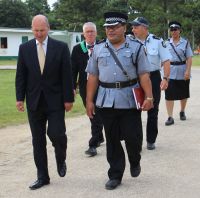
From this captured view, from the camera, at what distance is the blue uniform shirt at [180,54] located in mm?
11166

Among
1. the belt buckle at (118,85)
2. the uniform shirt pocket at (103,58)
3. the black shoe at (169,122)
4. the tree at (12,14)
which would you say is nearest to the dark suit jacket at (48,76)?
the uniform shirt pocket at (103,58)

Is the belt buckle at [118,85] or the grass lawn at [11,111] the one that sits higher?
the belt buckle at [118,85]

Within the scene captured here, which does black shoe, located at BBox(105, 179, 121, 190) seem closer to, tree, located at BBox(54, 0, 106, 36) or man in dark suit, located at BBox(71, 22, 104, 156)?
man in dark suit, located at BBox(71, 22, 104, 156)

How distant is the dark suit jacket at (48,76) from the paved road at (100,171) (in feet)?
3.19

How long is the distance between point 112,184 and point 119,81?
120cm

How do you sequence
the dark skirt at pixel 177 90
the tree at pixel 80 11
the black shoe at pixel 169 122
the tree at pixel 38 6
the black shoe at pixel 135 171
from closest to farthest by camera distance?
1. the black shoe at pixel 135 171
2. the black shoe at pixel 169 122
3. the dark skirt at pixel 177 90
4. the tree at pixel 80 11
5. the tree at pixel 38 6

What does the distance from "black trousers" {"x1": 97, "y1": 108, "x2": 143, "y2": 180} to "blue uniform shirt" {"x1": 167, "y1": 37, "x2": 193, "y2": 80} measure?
524 cm

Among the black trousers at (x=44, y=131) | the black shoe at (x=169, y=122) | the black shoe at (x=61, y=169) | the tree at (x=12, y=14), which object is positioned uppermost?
the black trousers at (x=44, y=131)

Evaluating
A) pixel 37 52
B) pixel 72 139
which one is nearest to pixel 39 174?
pixel 37 52

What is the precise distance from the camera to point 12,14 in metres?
85.5

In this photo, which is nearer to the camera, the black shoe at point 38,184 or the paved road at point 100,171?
the paved road at point 100,171

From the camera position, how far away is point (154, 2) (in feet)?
191

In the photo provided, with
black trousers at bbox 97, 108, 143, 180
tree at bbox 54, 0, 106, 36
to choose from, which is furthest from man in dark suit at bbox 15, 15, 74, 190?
tree at bbox 54, 0, 106, 36

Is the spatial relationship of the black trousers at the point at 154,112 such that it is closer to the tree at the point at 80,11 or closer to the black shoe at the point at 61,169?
the black shoe at the point at 61,169
